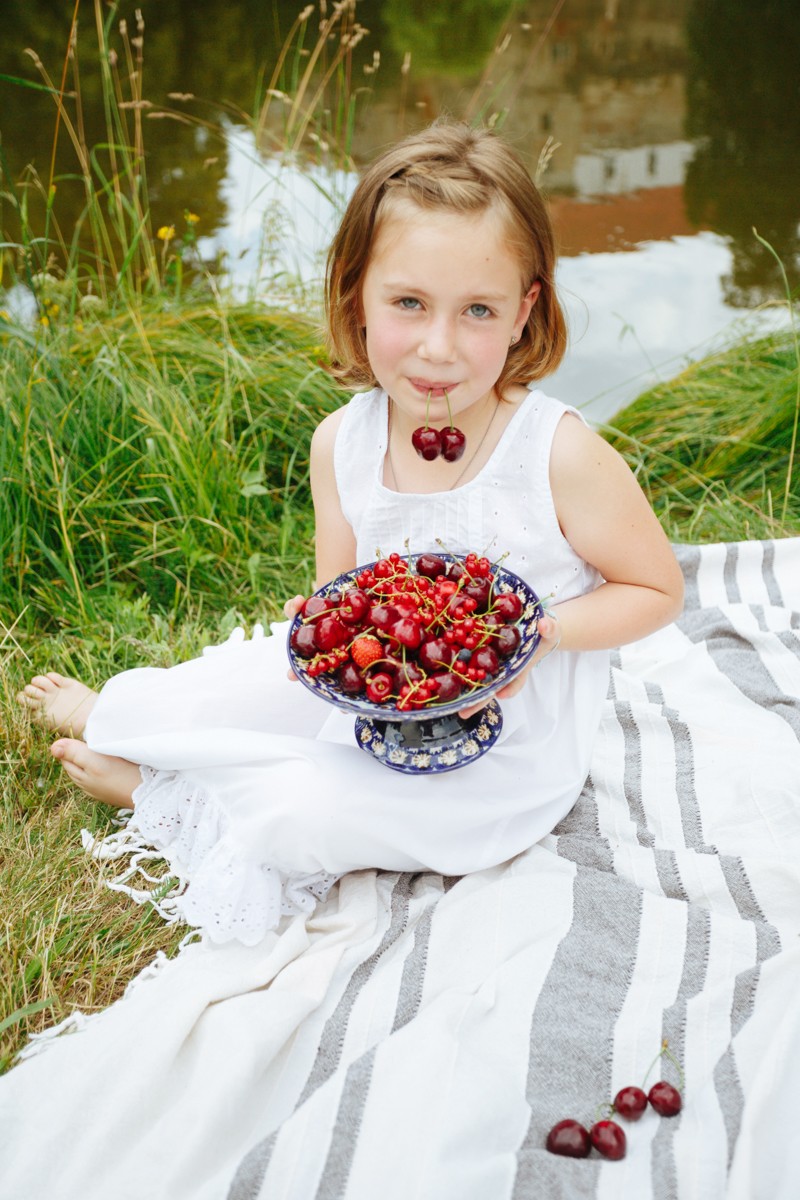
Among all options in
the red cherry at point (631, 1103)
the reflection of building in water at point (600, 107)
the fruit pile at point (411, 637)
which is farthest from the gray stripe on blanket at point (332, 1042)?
the reflection of building in water at point (600, 107)

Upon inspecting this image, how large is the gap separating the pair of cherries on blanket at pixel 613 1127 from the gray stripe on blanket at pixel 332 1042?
0.33m

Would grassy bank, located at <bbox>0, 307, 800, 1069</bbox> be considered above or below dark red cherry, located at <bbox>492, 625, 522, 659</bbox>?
below

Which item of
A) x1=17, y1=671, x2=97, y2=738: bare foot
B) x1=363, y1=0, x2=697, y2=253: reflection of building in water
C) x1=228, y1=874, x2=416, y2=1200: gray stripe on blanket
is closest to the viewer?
x1=228, y1=874, x2=416, y2=1200: gray stripe on blanket

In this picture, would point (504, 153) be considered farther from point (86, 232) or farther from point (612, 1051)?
point (86, 232)

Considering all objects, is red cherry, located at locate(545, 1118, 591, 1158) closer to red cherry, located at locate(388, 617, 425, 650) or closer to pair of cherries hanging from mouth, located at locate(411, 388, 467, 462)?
red cherry, located at locate(388, 617, 425, 650)

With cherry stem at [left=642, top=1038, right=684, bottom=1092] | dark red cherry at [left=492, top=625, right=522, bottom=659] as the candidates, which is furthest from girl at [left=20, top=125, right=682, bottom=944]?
cherry stem at [left=642, top=1038, right=684, bottom=1092]

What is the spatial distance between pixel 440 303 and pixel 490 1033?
122cm

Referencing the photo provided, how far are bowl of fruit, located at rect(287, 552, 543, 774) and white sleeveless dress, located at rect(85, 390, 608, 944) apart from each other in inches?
6.0

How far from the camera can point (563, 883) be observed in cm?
198

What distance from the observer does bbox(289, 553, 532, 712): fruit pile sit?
163 cm

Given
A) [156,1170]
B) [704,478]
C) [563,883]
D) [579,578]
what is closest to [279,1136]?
[156,1170]

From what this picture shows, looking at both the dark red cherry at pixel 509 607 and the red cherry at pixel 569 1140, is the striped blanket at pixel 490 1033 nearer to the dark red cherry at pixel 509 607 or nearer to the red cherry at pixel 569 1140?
the red cherry at pixel 569 1140

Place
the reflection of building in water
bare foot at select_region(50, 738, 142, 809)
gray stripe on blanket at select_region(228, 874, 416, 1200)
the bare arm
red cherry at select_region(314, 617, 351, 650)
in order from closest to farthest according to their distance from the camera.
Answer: gray stripe on blanket at select_region(228, 874, 416, 1200)
red cherry at select_region(314, 617, 351, 650)
the bare arm
bare foot at select_region(50, 738, 142, 809)
the reflection of building in water

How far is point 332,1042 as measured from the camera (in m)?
1.74
